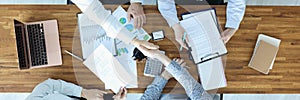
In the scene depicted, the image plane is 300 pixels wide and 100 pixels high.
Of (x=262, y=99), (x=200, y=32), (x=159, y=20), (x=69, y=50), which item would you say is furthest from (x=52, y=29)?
(x=262, y=99)

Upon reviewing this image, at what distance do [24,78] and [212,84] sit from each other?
87 cm

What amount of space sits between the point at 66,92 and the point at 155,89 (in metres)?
0.41

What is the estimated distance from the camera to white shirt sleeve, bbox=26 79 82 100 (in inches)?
64.9

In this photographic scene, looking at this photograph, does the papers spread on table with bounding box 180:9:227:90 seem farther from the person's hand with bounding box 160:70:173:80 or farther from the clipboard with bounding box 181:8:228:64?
the person's hand with bounding box 160:70:173:80

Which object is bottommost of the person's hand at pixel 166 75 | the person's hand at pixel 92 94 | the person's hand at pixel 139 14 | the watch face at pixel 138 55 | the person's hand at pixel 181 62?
the person's hand at pixel 92 94

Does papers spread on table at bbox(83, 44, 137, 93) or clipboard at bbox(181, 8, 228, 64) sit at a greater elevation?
clipboard at bbox(181, 8, 228, 64)

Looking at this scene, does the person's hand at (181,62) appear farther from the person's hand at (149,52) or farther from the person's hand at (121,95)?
the person's hand at (121,95)

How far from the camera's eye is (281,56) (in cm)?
174

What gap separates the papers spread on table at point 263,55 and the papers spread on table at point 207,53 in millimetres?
144

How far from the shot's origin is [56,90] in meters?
1.68

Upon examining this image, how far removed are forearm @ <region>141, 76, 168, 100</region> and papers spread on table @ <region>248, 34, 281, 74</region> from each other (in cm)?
42

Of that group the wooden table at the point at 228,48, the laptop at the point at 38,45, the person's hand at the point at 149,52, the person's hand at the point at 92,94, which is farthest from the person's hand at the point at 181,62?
the laptop at the point at 38,45

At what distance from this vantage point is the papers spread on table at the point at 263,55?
1.71 meters

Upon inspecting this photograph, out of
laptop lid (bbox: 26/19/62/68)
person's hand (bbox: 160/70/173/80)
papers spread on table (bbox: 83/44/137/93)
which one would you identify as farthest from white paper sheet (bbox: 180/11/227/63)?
laptop lid (bbox: 26/19/62/68)
